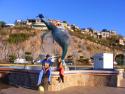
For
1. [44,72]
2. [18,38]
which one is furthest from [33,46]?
[44,72]

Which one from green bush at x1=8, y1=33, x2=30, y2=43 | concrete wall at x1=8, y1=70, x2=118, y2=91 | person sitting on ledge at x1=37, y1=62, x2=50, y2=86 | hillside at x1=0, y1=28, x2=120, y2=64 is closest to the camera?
person sitting on ledge at x1=37, y1=62, x2=50, y2=86

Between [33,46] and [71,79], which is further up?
[33,46]

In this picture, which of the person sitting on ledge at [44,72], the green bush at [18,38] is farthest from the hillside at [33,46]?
the person sitting on ledge at [44,72]

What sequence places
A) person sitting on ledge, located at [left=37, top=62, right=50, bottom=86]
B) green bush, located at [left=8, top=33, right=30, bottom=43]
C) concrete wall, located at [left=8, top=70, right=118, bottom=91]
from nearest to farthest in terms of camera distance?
person sitting on ledge, located at [left=37, top=62, right=50, bottom=86]
concrete wall, located at [left=8, top=70, right=118, bottom=91]
green bush, located at [left=8, top=33, right=30, bottom=43]

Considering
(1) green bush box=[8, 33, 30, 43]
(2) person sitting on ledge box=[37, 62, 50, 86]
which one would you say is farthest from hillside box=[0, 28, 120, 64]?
(2) person sitting on ledge box=[37, 62, 50, 86]

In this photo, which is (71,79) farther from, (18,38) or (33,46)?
(18,38)

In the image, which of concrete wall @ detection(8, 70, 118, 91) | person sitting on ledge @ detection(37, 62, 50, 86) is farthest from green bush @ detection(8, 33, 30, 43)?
person sitting on ledge @ detection(37, 62, 50, 86)

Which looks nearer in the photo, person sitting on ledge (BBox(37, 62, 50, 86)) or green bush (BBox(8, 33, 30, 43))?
person sitting on ledge (BBox(37, 62, 50, 86))

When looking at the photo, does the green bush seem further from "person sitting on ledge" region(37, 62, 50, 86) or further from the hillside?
"person sitting on ledge" region(37, 62, 50, 86)

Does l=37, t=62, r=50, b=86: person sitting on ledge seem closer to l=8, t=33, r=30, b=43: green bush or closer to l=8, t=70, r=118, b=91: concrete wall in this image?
l=8, t=70, r=118, b=91: concrete wall

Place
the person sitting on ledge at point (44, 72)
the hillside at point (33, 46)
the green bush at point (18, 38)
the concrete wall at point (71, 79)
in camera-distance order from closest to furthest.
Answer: the person sitting on ledge at point (44, 72) < the concrete wall at point (71, 79) < the hillside at point (33, 46) < the green bush at point (18, 38)

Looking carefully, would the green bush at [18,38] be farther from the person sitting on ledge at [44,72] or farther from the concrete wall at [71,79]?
the person sitting on ledge at [44,72]

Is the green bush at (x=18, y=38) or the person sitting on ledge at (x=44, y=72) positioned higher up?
the green bush at (x=18, y=38)

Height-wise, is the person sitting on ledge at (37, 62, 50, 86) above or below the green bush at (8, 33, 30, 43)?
below
